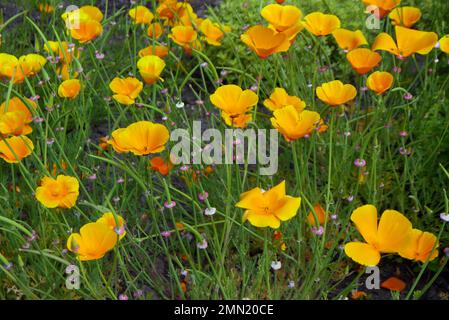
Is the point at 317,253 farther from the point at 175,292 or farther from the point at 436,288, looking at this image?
the point at 436,288

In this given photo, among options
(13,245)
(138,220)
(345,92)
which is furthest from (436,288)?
(13,245)

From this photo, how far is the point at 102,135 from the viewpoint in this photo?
2.35 m

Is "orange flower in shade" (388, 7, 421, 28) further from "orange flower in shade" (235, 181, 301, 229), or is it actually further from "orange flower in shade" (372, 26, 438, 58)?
→ "orange flower in shade" (235, 181, 301, 229)

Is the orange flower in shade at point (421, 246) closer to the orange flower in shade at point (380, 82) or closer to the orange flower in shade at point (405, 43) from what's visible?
the orange flower in shade at point (380, 82)

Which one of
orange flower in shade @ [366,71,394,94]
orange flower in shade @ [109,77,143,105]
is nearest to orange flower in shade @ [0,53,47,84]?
orange flower in shade @ [109,77,143,105]

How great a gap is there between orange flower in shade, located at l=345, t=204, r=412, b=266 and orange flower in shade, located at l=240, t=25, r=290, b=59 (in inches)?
17.4

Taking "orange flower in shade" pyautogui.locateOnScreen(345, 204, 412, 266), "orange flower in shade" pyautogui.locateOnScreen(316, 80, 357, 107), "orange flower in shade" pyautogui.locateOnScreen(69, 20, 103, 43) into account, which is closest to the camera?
"orange flower in shade" pyautogui.locateOnScreen(345, 204, 412, 266)

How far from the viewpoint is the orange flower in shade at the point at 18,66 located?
161 centimetres

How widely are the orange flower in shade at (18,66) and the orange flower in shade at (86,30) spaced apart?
0.41 ft

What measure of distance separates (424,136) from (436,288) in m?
0.45

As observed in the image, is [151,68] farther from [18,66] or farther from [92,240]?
[92,240]

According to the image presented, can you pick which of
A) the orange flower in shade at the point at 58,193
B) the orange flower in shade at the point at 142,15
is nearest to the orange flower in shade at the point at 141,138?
the orange flower in shade at the point at 58,193

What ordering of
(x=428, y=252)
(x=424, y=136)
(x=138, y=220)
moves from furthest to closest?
(x=424, y=136) → (x=138, y=220) → (x=428, y=252)

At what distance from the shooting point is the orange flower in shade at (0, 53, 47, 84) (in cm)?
161
